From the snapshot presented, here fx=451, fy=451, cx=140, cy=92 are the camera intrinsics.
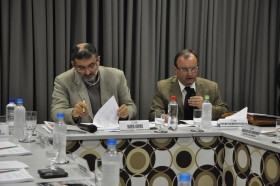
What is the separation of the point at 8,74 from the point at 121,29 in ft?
4.01

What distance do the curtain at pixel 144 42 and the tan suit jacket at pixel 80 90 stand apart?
69 centimetres

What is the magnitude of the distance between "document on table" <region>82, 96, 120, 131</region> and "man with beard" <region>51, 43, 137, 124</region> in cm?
25

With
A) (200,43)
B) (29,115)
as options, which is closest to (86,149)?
(29,115)

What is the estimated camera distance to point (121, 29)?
15.3 ft

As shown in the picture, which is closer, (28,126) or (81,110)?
(28,126)

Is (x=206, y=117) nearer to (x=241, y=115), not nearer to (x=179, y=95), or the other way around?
(x=241, y=115)

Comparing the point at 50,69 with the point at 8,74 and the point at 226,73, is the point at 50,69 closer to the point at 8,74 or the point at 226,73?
the point at 8,74

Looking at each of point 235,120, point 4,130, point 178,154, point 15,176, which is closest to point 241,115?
point 235,120

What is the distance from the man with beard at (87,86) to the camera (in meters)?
3.66

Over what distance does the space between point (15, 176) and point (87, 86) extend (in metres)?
2.08

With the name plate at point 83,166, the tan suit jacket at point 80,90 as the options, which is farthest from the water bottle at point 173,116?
the name plate at point 83,166

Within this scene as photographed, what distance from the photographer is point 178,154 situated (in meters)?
3.09

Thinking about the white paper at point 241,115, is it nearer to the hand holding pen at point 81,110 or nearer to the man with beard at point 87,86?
the man with beard at point 87,86

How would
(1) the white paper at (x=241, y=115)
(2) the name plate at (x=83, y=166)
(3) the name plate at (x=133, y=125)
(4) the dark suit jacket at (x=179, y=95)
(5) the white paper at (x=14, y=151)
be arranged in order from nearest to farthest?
(2) the name plate at (x=83, y=166)
(5) the white paper at (x=14, y=151)
(3) the name plate at (x=133, y=125)
(1) the white paper at (x=241, y=115)
(4) the dark suit jacket at (x=179, y=95)
